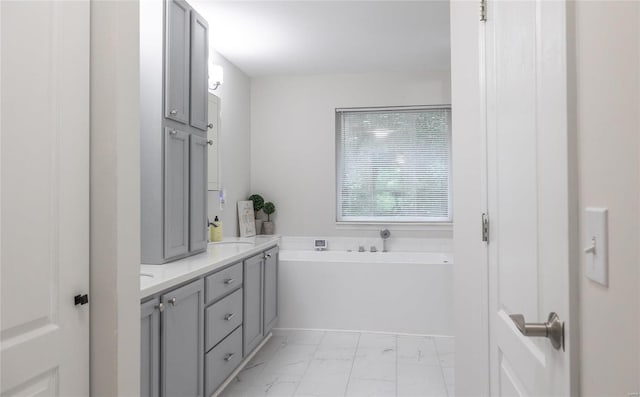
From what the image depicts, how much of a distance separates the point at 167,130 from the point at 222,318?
3.52ft

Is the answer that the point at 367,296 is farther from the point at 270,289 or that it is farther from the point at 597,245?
the point at 597,245

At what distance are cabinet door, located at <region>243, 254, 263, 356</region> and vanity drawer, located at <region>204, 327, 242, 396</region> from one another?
14 cm

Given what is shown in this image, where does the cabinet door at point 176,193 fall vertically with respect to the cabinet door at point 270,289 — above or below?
above

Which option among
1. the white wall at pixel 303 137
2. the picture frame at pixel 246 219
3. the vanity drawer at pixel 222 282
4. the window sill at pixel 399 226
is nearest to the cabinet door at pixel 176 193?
the vanity drawer at pixel 222 282

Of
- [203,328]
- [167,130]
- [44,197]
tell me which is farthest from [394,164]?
[44,197]

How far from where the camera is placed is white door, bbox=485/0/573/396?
734 millimetres

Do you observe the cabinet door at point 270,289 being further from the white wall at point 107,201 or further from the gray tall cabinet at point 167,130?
the white wall at point 107,201

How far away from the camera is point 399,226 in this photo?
4.41 m

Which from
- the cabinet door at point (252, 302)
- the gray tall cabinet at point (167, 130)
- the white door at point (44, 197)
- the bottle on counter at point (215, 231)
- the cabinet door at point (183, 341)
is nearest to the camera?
the white door at point (44, 197)

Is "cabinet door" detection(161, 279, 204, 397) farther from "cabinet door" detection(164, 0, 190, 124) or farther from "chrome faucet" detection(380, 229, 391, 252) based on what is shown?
"chrome faucet" detection(380, 229, 391, 252)

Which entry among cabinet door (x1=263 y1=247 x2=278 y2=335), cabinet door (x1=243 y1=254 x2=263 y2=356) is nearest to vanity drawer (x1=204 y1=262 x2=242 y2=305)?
cabinet door (x1=243 y1=254 x2=263 y2=356)

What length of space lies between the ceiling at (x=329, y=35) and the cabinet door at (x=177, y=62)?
54 centimetres

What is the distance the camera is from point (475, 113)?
1560mm

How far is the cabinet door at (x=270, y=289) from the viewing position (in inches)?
130
